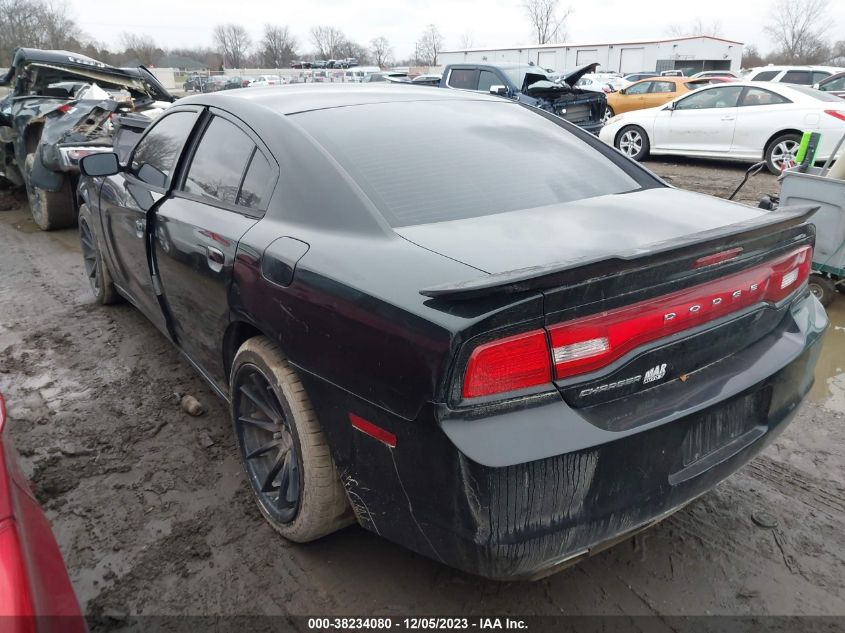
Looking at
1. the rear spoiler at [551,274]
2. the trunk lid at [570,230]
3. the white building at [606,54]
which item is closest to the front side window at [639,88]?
the trunk lid at [570,230]

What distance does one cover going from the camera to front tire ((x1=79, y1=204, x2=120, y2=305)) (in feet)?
14.9

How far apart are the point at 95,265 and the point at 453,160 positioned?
3527 mm

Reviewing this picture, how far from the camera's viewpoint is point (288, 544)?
242cm

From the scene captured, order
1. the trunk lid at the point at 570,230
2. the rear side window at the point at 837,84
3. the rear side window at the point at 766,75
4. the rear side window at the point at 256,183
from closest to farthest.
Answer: the trunk lid at the point at 570,230 → the rear side window at the point at 256,183 → the rear side window at the point at 837,84 → the rear side window at the point at 766,75

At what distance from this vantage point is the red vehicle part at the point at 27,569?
121 centimetres

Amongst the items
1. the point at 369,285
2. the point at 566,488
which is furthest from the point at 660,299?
the point at 369,285

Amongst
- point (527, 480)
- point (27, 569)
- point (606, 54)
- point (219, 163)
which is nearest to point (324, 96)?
point (219, 163)

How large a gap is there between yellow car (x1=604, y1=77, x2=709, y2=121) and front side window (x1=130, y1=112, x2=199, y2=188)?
1471cm

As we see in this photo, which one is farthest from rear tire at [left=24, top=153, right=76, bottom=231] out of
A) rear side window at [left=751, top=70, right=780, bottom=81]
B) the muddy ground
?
rear side window at [left=751, top=70, right=780, bottom=81]

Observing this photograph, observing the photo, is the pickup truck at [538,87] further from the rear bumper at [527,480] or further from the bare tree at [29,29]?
the bare tree at [29,29]

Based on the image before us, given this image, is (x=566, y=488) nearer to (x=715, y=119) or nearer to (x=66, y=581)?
(x=66, y=581)

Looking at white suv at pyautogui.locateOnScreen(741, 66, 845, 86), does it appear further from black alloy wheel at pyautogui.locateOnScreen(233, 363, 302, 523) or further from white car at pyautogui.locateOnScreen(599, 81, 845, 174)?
black alloy wheel at pyautogui.locateOnScreen(233, 363, 302, 523)

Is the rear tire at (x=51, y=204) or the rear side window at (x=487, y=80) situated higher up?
the rear side window at (x=487, y=80)

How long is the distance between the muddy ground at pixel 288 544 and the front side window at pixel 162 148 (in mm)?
1206
